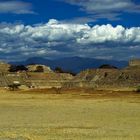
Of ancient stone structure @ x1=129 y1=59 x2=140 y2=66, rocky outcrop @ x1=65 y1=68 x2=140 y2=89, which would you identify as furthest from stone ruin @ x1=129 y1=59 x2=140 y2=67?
rocky outcrop @ x1=65 y1=68 x2=140 y2=89

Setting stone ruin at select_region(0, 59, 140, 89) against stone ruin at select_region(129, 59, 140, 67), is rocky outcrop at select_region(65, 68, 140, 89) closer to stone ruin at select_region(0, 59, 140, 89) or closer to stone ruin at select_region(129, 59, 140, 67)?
stone ruin at select_region(0, 59, 140, 89)

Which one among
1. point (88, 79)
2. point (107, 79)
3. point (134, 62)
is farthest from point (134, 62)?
point (107, 79)

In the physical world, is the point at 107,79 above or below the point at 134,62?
below

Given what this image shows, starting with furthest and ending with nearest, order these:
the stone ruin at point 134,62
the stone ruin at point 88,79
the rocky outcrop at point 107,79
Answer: the stone ruin at point 134,62 < the stone ruin at point 88,79 < the rocky outcrop at point 107,79

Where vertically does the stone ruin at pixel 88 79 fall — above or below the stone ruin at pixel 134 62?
below

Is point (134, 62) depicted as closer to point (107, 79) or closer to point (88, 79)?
point (88, 79)

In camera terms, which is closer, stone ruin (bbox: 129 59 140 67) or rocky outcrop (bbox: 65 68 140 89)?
rocky outcrop (bbox: 65 68 140 89)

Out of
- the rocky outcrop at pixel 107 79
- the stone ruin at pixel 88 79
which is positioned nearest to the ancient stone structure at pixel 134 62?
the stone ruin at pixel 88 79

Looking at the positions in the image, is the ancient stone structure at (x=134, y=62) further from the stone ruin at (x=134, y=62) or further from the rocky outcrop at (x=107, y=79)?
the rocky outcrop at (x=107, y=79)

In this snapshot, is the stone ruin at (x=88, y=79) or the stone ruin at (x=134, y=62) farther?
the stone ruin at (x=134, y=62)

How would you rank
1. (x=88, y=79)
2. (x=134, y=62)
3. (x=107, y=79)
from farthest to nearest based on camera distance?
(x=134, y=62) → (x=88, y=79) → (x=107, y=79)

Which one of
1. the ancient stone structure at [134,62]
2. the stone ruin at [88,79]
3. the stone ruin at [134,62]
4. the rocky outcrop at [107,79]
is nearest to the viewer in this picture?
the rocky outcrop at [107,79]

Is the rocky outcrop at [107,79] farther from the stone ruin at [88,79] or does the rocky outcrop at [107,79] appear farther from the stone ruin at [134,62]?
the stone ruin at [134,62]

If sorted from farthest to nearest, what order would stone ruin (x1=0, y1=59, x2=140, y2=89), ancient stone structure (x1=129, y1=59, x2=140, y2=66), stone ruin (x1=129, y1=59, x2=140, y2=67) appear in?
ancient stone structure (x1=129, y1=59, x2=140, y2=66) < stone ruin (x1=129, y1=59, x2=140, y2=67) < stone ruin (x1=0, y1=59, x2=140, y2=89)
